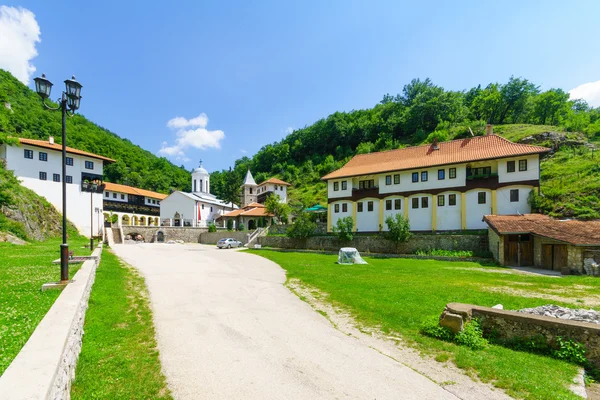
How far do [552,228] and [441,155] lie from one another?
14775 millimetres

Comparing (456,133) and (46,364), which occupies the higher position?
A: (456,133)

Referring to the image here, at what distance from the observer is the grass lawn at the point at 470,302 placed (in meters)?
5.54

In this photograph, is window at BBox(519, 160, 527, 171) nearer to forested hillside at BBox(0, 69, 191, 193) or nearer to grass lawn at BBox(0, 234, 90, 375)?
grass lawn at BBox(0, 234, 90, 375)

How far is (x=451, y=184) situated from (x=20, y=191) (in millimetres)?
45482

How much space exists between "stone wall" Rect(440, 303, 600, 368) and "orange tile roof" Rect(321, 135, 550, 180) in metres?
26.3

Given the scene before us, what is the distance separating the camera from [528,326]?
7.03 metres

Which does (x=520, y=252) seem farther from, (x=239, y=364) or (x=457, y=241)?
(x=239, y=364)

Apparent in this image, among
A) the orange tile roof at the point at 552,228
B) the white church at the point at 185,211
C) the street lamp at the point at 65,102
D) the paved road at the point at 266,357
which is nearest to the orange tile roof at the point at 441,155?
the orange tile roof at the point at 552,228

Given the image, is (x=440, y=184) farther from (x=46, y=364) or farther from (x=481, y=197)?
(x=46, y=364)

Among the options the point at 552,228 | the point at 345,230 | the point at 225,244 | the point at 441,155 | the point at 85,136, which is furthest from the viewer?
the point at 85,136

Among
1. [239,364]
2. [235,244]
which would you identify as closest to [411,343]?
[239,364]

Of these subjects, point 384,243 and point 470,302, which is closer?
point 470,302

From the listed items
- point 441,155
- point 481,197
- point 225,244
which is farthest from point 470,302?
point 225,244

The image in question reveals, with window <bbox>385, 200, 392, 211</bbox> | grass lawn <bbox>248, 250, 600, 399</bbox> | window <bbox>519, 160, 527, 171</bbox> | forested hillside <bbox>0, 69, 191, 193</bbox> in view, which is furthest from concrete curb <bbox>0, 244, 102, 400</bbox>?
forested hillside <bbox>0, 69, 191, 193</bbox>
